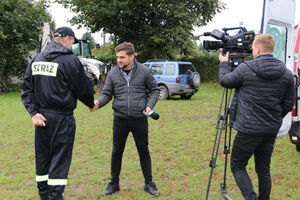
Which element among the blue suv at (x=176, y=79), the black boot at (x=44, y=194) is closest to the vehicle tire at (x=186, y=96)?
the blue suv at (x=176, y=79)

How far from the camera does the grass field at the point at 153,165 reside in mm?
4270

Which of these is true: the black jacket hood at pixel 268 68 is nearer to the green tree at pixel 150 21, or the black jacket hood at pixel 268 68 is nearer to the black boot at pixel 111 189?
the black boot at pixel 111 189

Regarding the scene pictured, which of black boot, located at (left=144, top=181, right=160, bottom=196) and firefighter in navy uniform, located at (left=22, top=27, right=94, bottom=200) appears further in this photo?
black boot, located at (left=144, top=181, right=160, bottom=196)

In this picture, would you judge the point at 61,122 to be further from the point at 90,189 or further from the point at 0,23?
the point at 0,23

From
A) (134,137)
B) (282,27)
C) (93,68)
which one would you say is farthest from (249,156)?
(93,68)

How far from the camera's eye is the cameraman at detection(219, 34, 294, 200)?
308 centimetres

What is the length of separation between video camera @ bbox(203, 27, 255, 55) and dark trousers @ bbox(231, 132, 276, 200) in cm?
103

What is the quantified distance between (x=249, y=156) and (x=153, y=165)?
2.36m

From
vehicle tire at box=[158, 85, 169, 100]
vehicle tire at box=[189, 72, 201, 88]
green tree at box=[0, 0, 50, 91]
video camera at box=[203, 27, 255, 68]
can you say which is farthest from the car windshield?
video camera at box=[203, 27, 255, 68]

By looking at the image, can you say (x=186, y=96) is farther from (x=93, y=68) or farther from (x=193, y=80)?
(x=93, y=68)

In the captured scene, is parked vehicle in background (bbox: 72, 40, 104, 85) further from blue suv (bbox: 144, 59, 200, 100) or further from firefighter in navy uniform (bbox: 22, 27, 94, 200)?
firefighter in navy uniform (bbox: 22, 27, 94, 200)

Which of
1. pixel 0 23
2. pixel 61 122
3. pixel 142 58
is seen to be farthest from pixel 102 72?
pixel 61 122

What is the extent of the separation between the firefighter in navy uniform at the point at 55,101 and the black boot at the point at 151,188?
1.37m

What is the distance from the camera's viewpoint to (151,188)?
4230 millimetres
